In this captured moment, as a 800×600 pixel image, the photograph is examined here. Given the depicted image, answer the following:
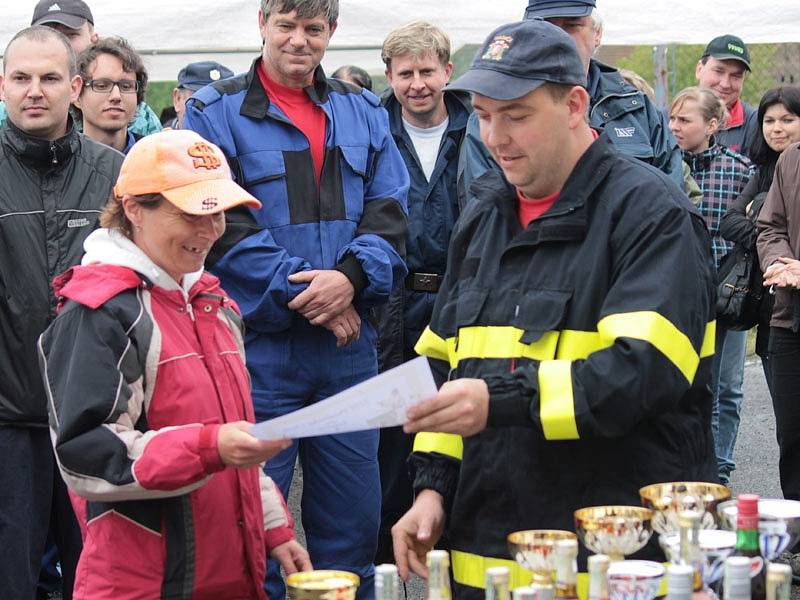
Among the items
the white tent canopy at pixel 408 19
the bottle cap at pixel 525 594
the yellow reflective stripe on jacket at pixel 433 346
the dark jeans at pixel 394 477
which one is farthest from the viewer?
the white tent canopy at pixel 408 19

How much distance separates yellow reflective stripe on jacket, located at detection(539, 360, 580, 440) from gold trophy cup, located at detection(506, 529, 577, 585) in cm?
34

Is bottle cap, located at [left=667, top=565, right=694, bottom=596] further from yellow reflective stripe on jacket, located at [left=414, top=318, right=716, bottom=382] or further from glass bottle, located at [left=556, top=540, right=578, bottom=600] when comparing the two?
yellow reflective stripe on jacket, located at [left=414, top=318, right=716, bottom=382]

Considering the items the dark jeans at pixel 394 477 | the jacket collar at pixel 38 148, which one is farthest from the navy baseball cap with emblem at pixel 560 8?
the dark jeans at pixel 394 477

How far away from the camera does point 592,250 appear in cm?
302

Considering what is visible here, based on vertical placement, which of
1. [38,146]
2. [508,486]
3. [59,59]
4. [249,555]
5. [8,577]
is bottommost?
[8,577]

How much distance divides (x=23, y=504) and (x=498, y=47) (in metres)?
2.77

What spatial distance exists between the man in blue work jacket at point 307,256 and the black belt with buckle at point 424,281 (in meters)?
0.92

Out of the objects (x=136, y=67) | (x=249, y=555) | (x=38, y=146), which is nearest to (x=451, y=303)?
(x=249, y=555)

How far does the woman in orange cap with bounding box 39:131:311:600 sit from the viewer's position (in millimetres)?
3035

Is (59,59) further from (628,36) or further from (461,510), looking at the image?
(628,36)

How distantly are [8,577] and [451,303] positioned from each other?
2.38 m

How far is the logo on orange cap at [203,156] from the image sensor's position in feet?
10.9

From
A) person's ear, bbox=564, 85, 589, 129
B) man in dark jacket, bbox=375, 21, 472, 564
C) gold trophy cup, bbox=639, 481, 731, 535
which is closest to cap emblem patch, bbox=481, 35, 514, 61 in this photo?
person's ear, bbox=564, 85, 589, 129

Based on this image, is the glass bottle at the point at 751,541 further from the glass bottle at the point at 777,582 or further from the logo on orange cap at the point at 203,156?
the logo on orange cap at the point at 203,156
